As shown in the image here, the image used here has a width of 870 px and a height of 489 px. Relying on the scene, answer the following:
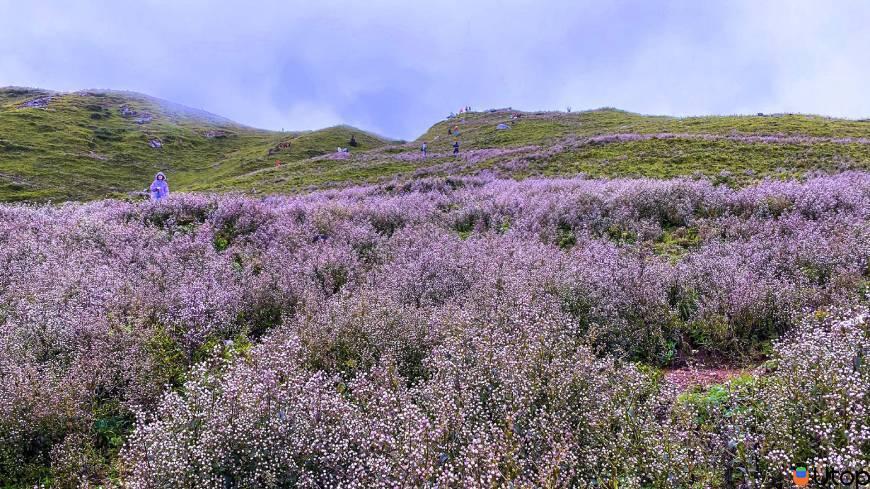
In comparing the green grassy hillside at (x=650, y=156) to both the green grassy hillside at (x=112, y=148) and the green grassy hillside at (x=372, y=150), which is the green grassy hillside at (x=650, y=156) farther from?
the green grassy hillside at (x=112, y=148)

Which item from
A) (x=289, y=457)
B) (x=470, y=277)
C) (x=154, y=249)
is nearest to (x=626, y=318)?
(x=470, y=277)

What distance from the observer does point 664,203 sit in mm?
14039

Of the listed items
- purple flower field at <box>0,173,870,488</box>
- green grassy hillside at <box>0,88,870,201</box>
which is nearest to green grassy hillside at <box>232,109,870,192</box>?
green grassy hillside at <box>0,88,870,201</box>

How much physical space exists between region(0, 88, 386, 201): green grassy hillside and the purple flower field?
35941 millimetres

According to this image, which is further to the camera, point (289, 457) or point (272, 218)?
point (272, 218)

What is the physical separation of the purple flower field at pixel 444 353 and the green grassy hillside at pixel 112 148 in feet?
118

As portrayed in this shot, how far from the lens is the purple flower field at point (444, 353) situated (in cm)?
406

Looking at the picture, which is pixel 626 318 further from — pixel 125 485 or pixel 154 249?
pixel 154 249

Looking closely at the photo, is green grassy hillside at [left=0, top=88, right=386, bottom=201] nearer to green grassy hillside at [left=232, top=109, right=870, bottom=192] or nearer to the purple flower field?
green grassy hillside at [left=232, top=109, right=870, bottom=192]

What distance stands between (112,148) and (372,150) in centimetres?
3721

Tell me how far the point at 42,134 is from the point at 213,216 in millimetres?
63834

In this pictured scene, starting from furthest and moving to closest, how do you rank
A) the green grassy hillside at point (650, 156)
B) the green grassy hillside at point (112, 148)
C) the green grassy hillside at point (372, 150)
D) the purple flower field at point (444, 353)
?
the green grassy hillside at point (112, 148)
the green grassy hillside at point (372, 150)
the green grassy hillside at point (650, 156)
the purple flower field at point (444, 353)

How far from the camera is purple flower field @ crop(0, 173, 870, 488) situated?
13.3 feet

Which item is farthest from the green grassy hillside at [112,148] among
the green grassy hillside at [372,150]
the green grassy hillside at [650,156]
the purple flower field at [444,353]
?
the purple flower field at [444,353]
